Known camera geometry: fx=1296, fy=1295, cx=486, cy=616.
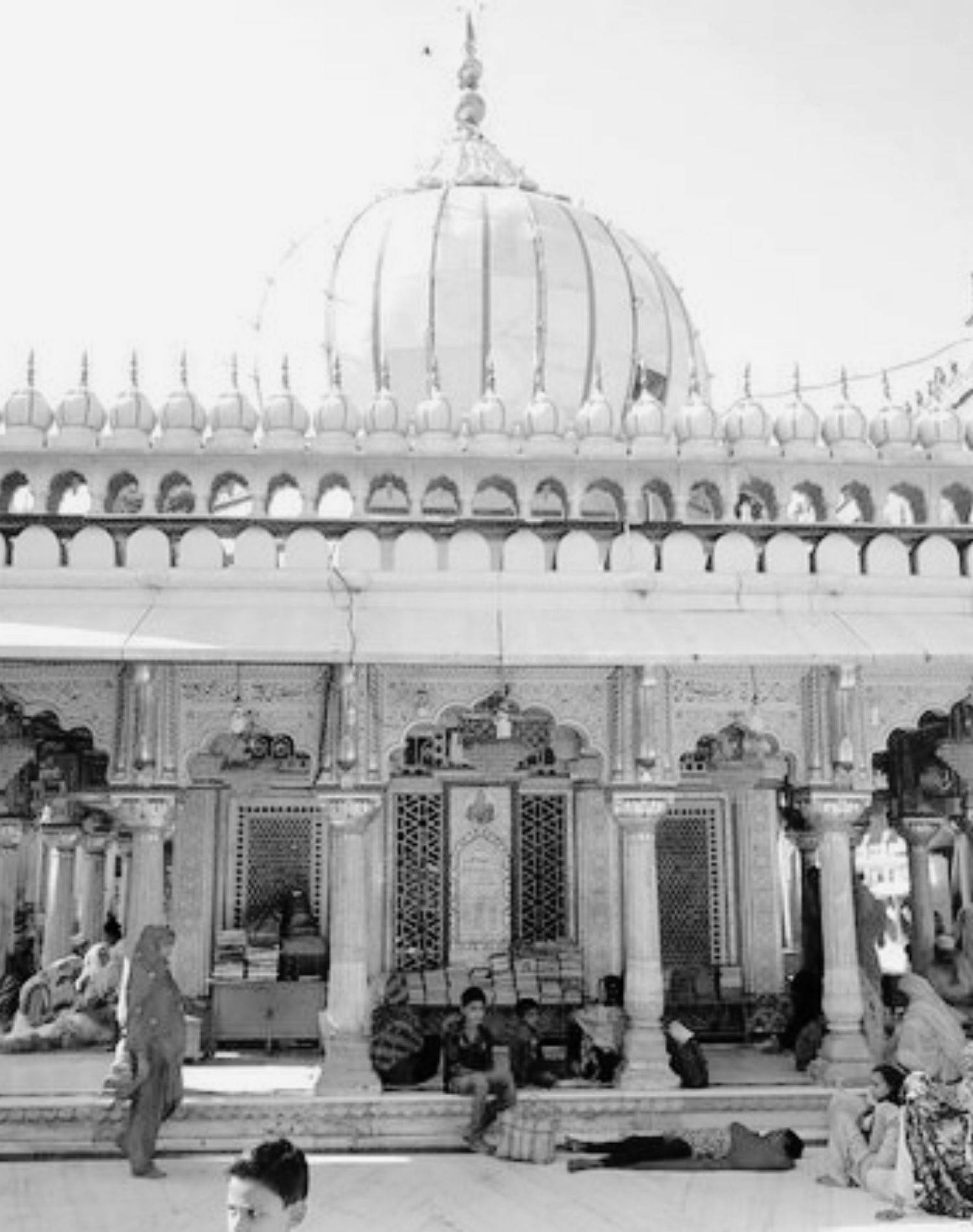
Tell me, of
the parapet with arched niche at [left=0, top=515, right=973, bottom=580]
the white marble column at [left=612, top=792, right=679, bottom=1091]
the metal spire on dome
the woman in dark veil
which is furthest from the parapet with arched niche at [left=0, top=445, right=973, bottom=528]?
the metal spire on dome

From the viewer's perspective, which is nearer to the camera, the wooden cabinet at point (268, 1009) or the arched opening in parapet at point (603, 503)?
the arched opening in parapet at point (603, 503)

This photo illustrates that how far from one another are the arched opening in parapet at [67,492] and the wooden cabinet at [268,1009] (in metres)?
4.71

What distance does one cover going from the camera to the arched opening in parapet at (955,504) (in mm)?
11391

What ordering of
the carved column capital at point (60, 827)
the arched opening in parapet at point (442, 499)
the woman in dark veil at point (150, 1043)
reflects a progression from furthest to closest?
1. the carved column capital at point (60, 827)
2. the arched opening in parapet at point (442, 499)
3. the woman in dark veil at point (150, 1043)

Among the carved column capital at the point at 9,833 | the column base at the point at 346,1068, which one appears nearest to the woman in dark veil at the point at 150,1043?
the column base at the point at 346,1068

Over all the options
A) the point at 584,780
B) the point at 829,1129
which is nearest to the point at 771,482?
the point at 584,780

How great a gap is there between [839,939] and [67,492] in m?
7.33

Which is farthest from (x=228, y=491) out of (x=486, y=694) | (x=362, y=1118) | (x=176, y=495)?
(x=362, y=1118)

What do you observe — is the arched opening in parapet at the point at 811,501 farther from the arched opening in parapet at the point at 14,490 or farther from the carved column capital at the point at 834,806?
the arched opening in parapet at the point at 14,490

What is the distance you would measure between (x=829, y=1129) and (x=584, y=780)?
510cm

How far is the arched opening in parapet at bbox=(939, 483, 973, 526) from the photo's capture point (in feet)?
37.4

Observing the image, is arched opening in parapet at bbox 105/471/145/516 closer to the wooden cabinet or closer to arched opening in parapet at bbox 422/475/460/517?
arched opening in parapet at bbox 422/475/460/517

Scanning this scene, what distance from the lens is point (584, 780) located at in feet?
42.6

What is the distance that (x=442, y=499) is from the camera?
12.5m
